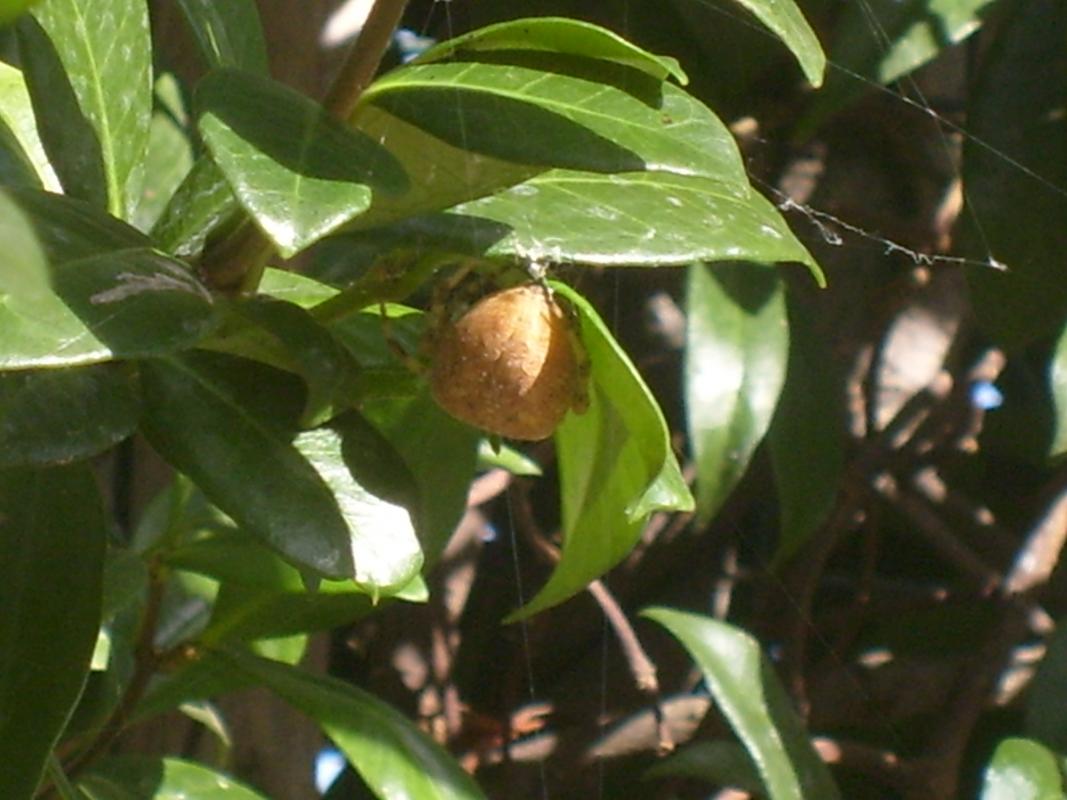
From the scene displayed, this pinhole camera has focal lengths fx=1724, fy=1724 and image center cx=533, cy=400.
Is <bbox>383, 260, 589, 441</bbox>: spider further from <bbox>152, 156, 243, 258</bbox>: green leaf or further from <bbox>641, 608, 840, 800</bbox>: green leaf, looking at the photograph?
<bbox>641, 608, 840, 800</bbox>: green leaf

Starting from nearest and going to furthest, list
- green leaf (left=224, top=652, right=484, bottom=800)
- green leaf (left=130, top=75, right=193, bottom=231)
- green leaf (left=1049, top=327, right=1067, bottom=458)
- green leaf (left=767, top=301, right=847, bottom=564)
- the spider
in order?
the spider → green leaf (left=224, top=652, right=484, bottom=800) → green leaf (left=130, top=75, right=193, bottom=231) → green leaf (left=1049, top=327, right=1067, bottom=458) → green leaf (left=767, top=301, right=847, bottom=564)

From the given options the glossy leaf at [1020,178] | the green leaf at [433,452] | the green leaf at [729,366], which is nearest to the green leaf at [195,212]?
the green leaf at [433,452]

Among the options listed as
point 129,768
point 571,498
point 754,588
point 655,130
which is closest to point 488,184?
point 655,130

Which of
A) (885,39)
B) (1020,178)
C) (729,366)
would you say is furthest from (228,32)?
(1020,178)

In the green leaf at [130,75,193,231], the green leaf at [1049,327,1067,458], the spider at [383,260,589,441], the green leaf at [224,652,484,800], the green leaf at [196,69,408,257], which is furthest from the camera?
the green leaf at [1049,327,1067,458]

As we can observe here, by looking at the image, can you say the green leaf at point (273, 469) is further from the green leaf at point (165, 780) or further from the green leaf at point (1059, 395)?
the green leaf at point (1059, 395)

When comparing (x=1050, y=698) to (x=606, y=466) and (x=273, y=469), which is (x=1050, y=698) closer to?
(x=606, y=466)

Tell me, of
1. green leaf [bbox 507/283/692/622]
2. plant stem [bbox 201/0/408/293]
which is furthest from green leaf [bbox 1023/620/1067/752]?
plant stem [bbox 201/0/408/293]
